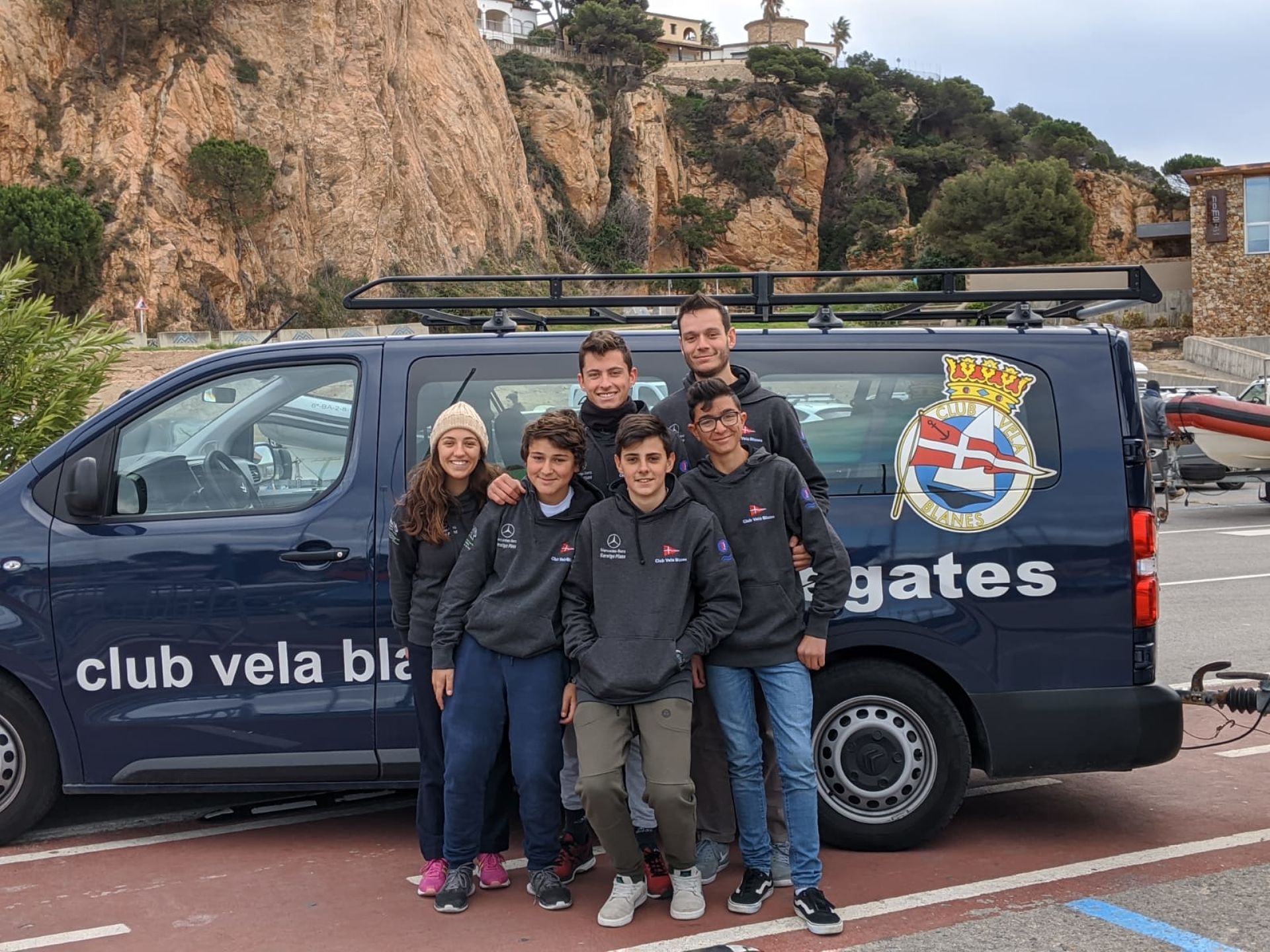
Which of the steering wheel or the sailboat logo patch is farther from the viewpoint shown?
the steering wheel

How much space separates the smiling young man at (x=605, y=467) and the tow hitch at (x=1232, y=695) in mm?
2107

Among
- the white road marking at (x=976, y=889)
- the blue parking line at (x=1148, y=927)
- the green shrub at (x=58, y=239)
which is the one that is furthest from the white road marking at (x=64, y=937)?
the green shrub at (x=58, y=239)

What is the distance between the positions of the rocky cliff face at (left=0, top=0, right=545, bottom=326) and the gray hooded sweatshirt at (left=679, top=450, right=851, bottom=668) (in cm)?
4295

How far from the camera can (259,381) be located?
486 cm

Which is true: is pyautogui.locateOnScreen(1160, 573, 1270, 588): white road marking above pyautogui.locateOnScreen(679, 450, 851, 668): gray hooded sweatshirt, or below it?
below

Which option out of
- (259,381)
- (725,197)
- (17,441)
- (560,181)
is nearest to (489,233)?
(560,181)

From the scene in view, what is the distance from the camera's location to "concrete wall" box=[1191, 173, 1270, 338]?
4775 centimetres

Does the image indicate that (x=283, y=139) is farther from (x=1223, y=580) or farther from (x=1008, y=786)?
(x=1008, y=786)

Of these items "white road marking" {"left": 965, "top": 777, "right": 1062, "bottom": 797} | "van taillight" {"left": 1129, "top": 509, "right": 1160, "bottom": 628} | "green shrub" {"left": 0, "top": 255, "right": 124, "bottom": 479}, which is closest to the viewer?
"van taillight" {"left": 1129, "top": 509, "right": 1160, "bottom": 628}

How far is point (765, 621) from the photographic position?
4039mm

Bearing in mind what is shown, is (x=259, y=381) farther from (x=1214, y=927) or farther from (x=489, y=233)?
(x=489, y=233)

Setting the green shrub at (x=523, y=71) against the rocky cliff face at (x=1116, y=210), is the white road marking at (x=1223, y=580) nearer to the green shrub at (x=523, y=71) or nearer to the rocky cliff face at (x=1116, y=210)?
the green shrub at (x=523, y=71)

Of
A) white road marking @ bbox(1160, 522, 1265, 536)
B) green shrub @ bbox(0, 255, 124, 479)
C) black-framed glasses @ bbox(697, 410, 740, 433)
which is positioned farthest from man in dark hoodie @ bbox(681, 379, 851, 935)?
white road marking @ bbox(1160, 522, 1265, 536)

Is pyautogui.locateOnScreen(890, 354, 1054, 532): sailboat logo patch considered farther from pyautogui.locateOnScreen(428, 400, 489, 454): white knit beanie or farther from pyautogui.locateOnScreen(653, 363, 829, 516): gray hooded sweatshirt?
pyautogui.locateOnScreen(428, 400, 489, 454): white knit beanie
